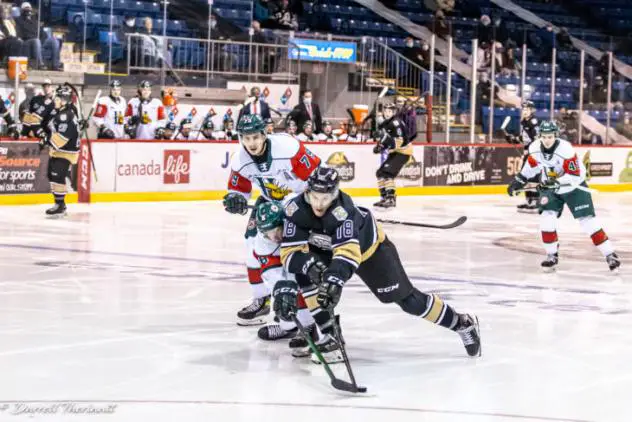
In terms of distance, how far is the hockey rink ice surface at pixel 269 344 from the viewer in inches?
174

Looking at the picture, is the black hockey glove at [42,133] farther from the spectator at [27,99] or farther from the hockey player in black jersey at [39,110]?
the spectator at [27,99]

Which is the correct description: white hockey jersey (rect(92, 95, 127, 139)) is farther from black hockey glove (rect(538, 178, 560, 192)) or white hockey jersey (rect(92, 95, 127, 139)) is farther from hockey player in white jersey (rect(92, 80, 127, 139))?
black hockey glove (rect(538, 178, 560, 192))

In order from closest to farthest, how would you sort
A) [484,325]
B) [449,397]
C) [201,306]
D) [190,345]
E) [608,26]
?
[449,397]
[190,345]
[484,325]
[201,306]
[608,26]

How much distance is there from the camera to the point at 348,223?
16.0 ft

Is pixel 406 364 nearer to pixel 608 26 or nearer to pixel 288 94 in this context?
pixel 288 94

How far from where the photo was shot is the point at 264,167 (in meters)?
5.88

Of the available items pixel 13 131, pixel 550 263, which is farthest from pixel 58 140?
pixel 550 263

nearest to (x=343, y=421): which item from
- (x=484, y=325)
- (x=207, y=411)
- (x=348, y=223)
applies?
(x=207, y=411)

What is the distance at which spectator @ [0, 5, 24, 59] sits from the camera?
1409cm

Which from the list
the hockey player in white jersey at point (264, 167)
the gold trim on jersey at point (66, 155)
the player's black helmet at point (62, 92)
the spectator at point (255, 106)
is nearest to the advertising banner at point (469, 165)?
the spectator at point (255, 106)

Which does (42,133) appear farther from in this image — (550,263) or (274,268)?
(274,268)

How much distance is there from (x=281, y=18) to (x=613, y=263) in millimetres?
11057

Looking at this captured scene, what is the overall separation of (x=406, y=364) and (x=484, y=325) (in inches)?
49.2

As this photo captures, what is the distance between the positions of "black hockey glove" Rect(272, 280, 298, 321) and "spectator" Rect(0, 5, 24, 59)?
9.97 m
